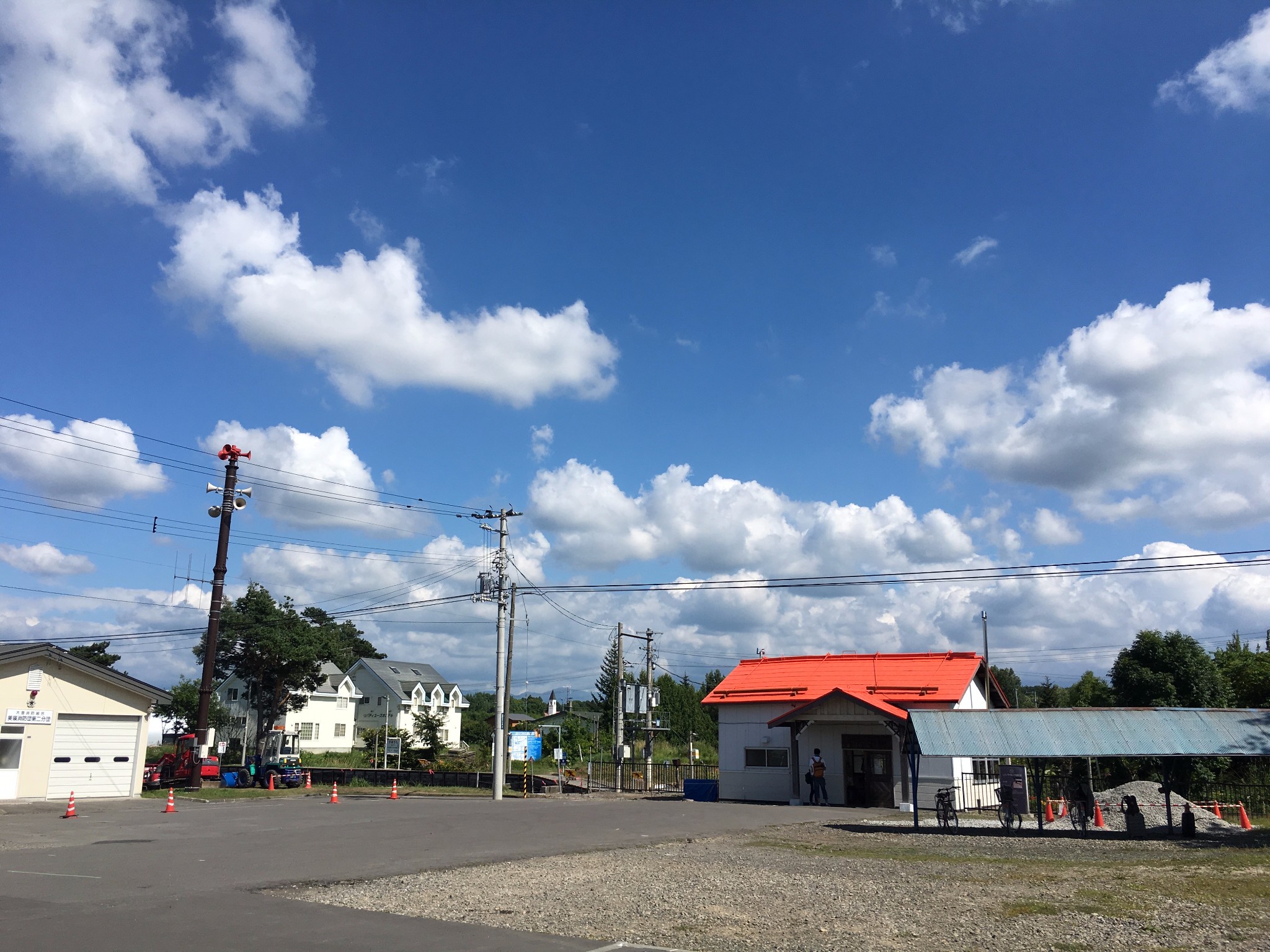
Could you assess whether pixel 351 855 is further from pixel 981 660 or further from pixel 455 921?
A: pixel 981 660

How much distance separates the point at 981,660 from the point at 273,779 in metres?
28.9

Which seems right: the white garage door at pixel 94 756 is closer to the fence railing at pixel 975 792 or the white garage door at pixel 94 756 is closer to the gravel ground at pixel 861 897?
the gravel ground at pixel 861 897

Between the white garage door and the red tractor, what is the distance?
2383 mm

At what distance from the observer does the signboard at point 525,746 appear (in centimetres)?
5856

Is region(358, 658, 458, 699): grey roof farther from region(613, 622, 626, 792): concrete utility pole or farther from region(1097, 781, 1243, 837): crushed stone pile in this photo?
region(1097, 781, 1243, 837): crushed stone pile

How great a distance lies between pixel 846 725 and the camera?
34094 mm

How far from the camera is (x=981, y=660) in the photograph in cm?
3609

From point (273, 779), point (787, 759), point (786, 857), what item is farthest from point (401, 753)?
point (786, 857)

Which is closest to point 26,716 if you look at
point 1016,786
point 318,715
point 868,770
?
point 868,770

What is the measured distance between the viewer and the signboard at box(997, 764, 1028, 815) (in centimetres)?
2403

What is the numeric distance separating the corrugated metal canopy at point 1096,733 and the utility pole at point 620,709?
19.2 metres

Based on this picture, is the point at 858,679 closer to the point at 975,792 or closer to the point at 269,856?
the point at 975,792

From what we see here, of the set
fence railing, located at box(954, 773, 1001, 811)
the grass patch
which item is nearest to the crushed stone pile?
fence railing, located at box(954, 773, 1001, 811)

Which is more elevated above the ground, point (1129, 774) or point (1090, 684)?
point (1090, 684)
